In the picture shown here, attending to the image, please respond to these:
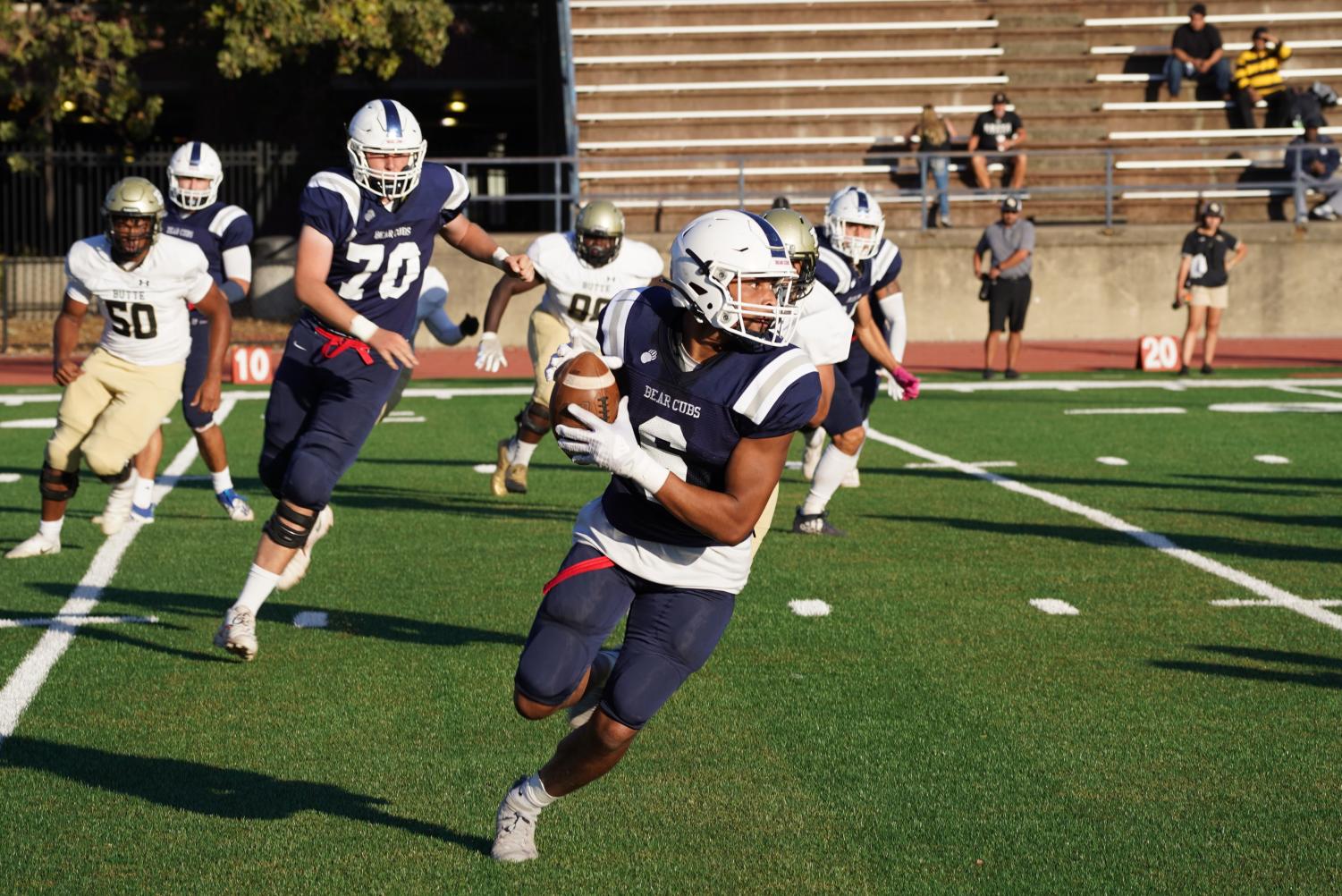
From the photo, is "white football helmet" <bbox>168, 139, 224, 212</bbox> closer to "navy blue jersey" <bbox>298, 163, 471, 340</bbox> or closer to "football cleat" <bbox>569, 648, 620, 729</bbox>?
"navy blue jersey" <bbox>298, 163, 471, 340</bbox>

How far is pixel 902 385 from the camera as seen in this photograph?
9016mm

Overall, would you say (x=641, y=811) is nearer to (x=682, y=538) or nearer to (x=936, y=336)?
(x=682, y=538)

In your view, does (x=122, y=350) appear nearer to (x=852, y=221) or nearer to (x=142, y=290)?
(x=142, y=290)

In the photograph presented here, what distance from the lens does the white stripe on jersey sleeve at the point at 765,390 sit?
423 centimetres

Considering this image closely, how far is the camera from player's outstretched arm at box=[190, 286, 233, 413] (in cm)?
795

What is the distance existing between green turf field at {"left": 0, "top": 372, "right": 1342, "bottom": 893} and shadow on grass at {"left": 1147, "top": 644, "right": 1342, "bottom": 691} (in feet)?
0.07

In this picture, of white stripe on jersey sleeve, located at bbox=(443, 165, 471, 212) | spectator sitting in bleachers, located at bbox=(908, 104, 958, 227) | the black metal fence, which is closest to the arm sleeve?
white stripe on jersey sleeve, located at bbox=(443, 165, 471, 212)

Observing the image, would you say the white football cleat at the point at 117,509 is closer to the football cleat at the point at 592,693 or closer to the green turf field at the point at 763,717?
the green turf field at the point at 763,717

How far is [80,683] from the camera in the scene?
233 inches

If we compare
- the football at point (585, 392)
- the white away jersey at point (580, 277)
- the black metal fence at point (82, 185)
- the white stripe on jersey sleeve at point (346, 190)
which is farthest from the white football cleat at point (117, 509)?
the black metal fence at point (82, 185)

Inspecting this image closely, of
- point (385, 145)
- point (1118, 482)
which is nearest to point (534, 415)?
point (385, 145)

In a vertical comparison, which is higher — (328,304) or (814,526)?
(328,304)

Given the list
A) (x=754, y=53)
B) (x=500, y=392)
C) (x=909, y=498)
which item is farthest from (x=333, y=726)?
(x=754, y=53)

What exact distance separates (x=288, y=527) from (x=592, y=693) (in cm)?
207
